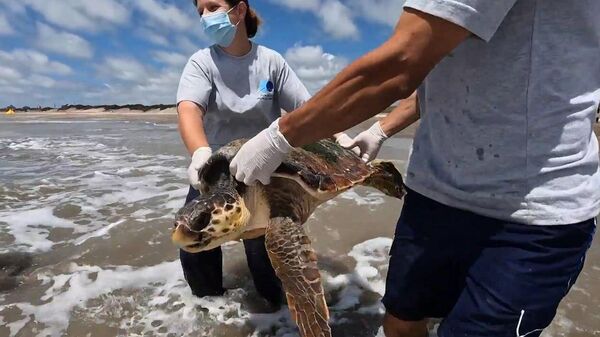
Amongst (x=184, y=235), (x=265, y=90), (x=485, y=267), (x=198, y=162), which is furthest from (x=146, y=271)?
(x=485, y=267)

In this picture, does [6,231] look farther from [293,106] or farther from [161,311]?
[293,106]

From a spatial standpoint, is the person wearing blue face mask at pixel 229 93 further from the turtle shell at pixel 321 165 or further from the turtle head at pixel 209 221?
the turtle head at pixel 209 221

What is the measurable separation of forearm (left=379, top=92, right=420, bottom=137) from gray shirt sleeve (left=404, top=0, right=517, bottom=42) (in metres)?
1.02

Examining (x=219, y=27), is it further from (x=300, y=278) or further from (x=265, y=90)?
(x=300, y=278)

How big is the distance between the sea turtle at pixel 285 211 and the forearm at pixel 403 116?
1.24 feet

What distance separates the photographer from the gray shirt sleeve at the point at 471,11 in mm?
1046

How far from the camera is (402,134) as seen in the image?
1248cm

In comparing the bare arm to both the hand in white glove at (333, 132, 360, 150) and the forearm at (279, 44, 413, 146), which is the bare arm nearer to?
the forearm at (279, 44, 413, 146)

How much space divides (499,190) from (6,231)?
A: 4715mm

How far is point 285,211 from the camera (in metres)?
2.41

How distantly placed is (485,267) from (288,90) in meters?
1.80

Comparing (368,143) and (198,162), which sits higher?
(368,143)

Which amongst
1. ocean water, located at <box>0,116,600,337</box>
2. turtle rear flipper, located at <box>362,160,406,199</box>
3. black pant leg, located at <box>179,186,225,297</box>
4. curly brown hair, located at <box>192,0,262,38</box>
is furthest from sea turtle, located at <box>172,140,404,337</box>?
curly brown hair, located at <box>192,0,262,38</box>

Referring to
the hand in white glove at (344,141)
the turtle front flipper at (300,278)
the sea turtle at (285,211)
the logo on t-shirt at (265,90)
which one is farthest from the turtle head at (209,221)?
the hand in white glove at (344,141)
